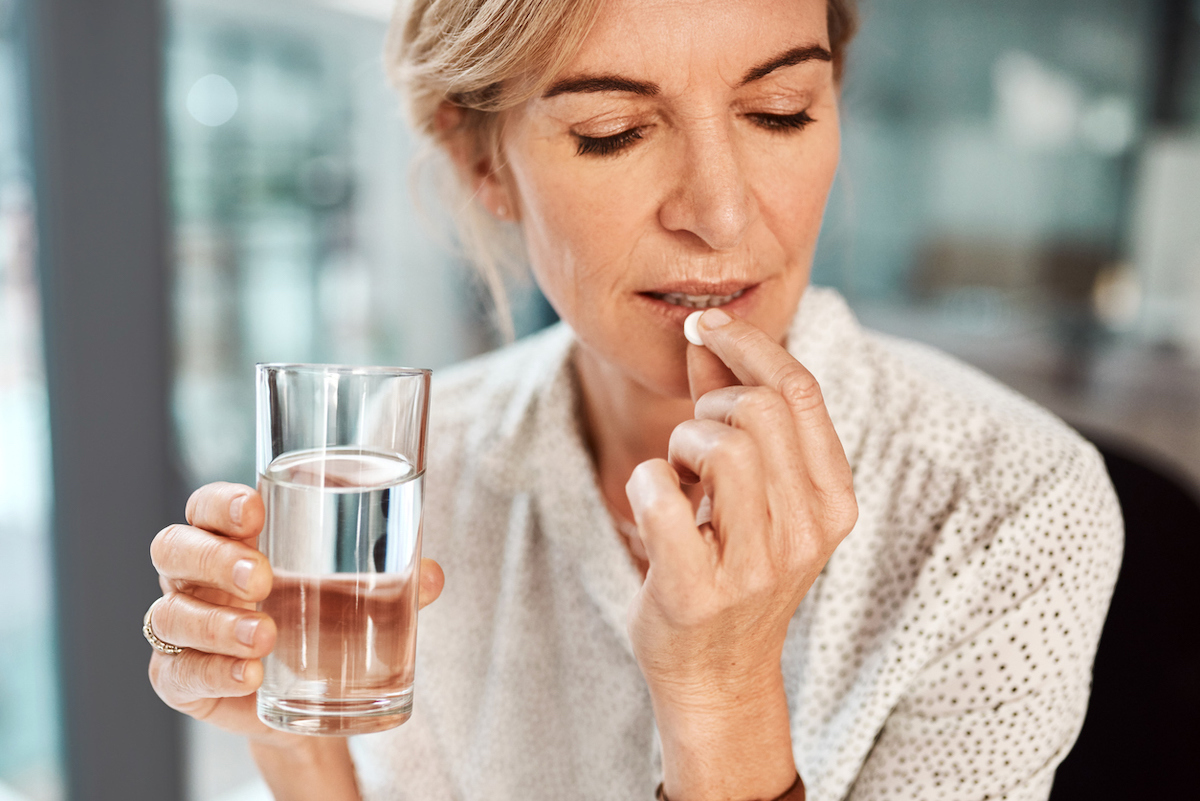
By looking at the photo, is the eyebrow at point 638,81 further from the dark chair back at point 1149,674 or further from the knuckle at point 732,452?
the dark chair back at point 1149,674

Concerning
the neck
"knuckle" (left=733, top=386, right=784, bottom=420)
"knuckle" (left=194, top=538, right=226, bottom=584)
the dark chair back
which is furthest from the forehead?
the dark chair back

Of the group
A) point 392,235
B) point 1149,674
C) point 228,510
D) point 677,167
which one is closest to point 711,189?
point 677,167

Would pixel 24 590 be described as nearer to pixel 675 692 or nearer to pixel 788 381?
pixel 675 692

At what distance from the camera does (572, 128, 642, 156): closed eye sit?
91 centimetres

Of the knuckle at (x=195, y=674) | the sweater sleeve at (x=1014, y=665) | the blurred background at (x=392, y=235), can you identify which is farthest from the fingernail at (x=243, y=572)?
the blurred background at (x=392, y=235)

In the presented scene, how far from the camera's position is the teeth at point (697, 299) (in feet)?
3.10

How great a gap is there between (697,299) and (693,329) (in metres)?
0.07

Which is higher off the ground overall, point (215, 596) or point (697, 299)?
point (697, 299)

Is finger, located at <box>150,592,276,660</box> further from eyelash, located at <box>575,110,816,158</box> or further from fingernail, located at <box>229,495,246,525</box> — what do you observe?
eyelash, located at <box>575,110,816,158</box>

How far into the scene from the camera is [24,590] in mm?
1937

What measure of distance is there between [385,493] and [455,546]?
644mm

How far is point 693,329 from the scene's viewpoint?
88cm

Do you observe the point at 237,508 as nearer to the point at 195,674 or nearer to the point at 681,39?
the point at 195,674

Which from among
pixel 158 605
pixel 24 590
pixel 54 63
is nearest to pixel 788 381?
pixel 158 605
